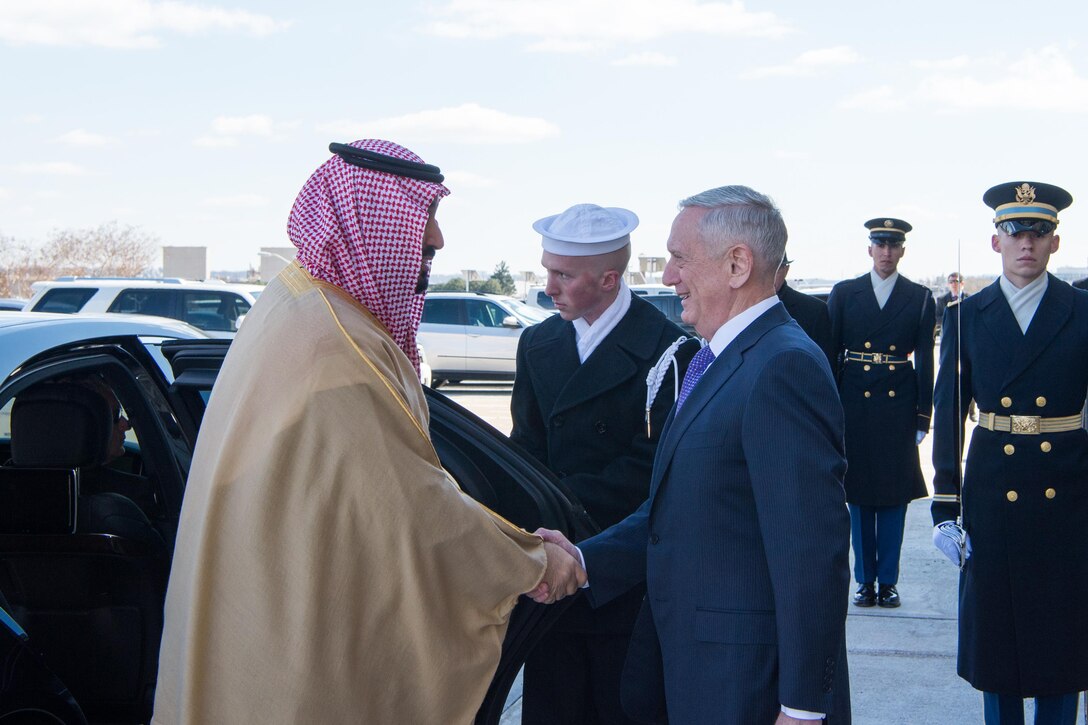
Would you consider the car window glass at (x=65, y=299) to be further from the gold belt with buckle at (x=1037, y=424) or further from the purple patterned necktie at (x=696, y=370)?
the purple patterned necktie at (x=696, y=370)

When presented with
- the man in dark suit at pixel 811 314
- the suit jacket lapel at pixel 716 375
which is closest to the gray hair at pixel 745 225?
the suit jacket lapel at pixel 716 375

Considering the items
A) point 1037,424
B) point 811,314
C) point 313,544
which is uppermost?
point 811,314

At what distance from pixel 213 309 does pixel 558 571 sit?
1271 cm

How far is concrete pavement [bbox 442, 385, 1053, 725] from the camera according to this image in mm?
4547

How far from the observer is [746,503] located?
221cm

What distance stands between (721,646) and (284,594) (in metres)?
0.86

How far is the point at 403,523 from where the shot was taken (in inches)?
84.0

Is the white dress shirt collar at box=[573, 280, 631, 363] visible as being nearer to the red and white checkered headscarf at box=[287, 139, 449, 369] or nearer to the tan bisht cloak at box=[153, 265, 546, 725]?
the red and white checkered headscarf at box=[287, 139, 449, 369]

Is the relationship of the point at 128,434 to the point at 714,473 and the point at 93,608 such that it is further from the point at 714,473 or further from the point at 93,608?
the point at 714,473

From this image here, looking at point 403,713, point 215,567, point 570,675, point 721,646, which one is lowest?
point 570,675

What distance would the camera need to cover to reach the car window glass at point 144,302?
1457 centimetres

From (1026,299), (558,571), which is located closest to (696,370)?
(558,571)

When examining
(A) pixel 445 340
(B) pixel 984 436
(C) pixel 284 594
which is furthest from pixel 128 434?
(A) pixel 445 340

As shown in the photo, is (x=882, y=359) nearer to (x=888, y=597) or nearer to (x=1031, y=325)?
(x=888, y=597)
